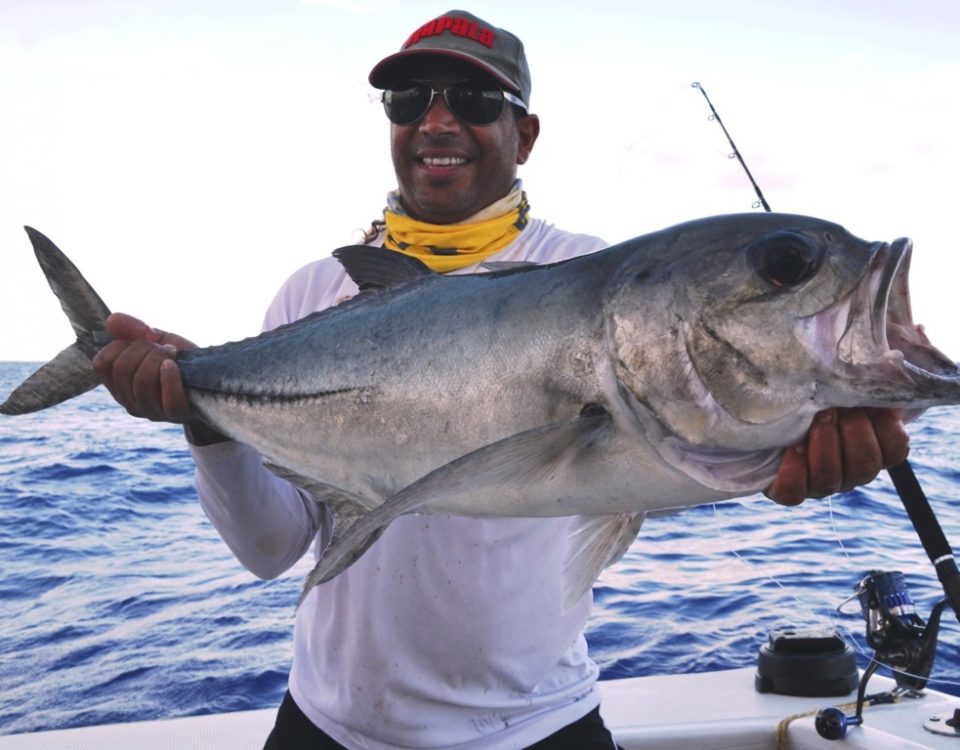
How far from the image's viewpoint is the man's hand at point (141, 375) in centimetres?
243

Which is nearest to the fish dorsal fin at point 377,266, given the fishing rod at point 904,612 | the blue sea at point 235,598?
the blue sea at point 235,598

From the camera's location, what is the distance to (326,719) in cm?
263

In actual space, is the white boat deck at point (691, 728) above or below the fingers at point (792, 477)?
below

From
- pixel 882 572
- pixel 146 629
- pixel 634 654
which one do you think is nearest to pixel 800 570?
pixel 634 654

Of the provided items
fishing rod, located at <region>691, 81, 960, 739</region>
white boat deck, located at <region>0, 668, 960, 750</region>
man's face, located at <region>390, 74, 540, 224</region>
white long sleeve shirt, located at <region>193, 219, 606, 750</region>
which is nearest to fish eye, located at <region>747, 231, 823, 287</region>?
white long sleeve shirt, located at <region>193, 219, 606, 750</region>

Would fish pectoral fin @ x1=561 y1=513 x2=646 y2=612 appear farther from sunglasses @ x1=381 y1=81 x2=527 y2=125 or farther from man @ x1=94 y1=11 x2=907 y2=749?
sunglasses @ x1=381 y1=81 x2=527 y2=125

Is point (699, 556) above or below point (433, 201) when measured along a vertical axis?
below

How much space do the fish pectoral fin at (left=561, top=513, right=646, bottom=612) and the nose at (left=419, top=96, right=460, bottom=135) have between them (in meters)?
1.45

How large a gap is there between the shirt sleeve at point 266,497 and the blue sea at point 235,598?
1.56m

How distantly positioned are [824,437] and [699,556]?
9073 mm

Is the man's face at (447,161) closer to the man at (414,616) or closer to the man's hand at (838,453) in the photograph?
the man at (414,616)

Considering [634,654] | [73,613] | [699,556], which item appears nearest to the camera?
[634,654]

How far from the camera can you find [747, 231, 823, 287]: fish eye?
5.60 ft

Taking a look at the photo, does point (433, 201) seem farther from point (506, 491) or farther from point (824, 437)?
point (824, 437)
